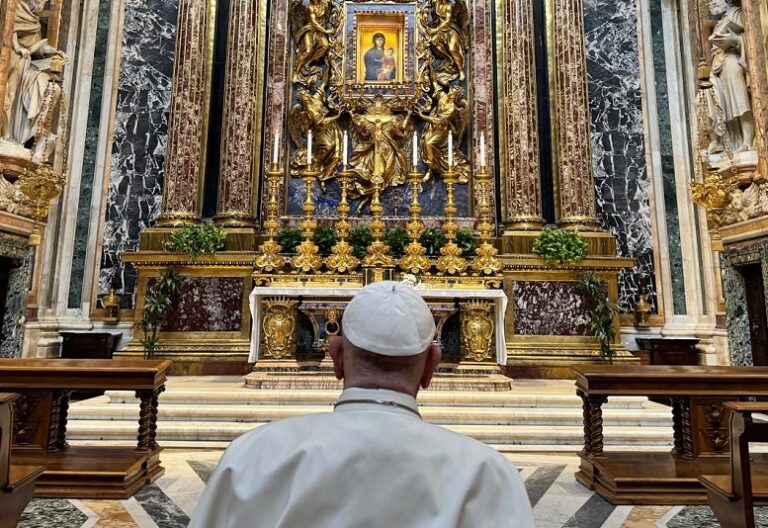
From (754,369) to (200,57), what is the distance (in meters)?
9.87

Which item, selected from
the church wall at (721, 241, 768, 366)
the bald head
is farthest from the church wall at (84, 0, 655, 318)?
the bald head

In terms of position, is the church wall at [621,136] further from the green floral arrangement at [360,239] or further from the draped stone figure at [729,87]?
the green floral arrangement at [360,239]

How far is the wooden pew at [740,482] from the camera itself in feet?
9.41

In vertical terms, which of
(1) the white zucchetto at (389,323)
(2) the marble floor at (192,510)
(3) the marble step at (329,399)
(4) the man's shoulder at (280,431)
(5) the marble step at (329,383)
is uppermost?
(1) the white zucchetto at (389,323)

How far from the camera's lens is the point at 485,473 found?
126cm

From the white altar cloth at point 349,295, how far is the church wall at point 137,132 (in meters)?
3.79

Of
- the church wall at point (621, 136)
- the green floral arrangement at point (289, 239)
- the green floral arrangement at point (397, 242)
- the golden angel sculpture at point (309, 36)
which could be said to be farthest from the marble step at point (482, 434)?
the golden angel sculpture at point (309, 36)

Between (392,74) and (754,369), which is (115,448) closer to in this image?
(754,369)

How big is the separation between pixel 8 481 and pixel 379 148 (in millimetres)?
8654

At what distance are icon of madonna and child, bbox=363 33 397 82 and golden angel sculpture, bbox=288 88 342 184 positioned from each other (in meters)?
1.07

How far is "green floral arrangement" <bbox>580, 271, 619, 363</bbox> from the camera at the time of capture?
859cm

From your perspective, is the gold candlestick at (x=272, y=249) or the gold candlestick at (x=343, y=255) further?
the gold candlestick at (x=343, y=255)

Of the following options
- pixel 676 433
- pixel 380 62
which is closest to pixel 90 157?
pixel 380 62

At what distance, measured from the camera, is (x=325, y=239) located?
31.5 feet
